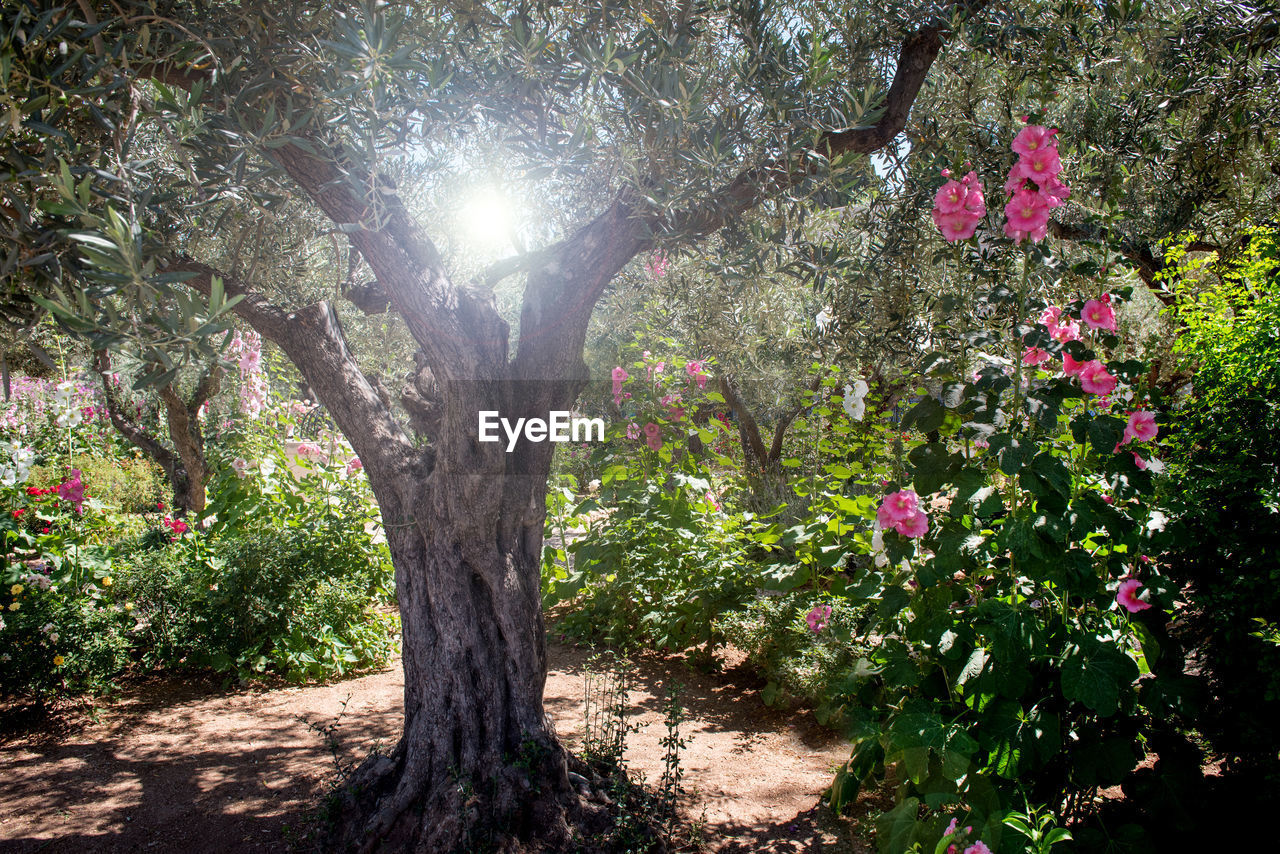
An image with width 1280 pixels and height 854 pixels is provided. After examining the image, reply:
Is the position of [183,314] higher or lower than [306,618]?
higher

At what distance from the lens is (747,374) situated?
28.9ft

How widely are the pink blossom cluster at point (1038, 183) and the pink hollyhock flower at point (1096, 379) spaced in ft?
1.37

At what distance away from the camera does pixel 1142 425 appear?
2.13 meters

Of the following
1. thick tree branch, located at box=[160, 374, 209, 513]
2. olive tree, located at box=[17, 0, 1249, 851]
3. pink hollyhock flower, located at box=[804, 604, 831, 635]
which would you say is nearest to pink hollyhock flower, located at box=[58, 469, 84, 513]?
thick tree branch, located at box=[160, 374, 209, 513]

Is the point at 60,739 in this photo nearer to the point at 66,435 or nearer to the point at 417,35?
the point at 417,35

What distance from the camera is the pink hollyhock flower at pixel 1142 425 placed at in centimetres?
212

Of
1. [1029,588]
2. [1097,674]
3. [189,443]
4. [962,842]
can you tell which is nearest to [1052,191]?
[1029,588]

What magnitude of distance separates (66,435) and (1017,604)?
8.44m

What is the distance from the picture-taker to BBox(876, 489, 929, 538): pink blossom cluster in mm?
2324

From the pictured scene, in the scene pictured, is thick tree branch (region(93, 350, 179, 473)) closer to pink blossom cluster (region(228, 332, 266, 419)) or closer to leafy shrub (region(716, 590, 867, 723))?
pink blossom cluster (region(228, 332, 266, 419))

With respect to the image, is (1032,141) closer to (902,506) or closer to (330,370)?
(902,506)

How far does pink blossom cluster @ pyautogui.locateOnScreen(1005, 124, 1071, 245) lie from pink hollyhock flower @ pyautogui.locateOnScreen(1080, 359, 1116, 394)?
417mm

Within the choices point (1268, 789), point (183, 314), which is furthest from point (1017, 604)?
point (183, 314)

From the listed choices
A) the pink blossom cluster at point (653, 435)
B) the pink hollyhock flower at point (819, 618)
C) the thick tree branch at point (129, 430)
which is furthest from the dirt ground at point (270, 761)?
the thick tree branch at point (129, 430)
